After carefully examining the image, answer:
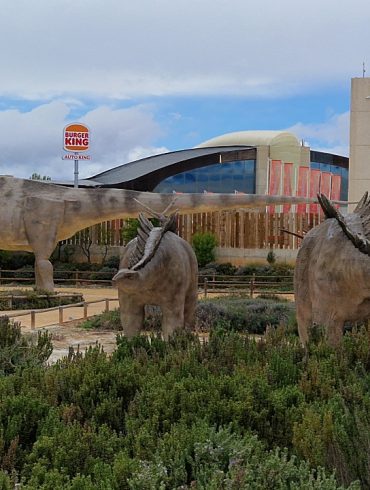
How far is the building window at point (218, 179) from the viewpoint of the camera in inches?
1495

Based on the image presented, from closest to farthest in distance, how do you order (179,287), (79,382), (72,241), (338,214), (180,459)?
(180,459) < (79,382) < (338,214) < (179,287) < (72,241)

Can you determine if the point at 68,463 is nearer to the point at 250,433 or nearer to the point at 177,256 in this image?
the point at 250,433

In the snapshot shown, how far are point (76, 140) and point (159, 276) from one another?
1000 inches

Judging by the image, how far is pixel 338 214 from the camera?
6.14 metres

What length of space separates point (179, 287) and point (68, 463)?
385 centimetres

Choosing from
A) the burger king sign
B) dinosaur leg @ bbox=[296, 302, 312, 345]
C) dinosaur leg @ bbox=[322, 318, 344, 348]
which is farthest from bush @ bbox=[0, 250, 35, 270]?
dinosaur leg @ bbox=[322, 318, 344, 348]

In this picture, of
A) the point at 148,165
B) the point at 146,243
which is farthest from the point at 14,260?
the point at 146,243

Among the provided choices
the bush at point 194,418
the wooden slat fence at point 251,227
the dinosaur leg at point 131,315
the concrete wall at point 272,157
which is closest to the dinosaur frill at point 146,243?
the dinosaur leg at point 131,315

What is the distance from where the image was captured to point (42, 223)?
15344mm

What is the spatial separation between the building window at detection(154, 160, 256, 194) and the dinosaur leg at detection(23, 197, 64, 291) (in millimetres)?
22571

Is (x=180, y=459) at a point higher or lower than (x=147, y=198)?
lower

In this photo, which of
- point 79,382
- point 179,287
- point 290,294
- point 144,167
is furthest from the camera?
point 144,167

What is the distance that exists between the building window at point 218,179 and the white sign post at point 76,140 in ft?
23.7

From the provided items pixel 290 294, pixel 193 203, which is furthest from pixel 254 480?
pixel 290 294
